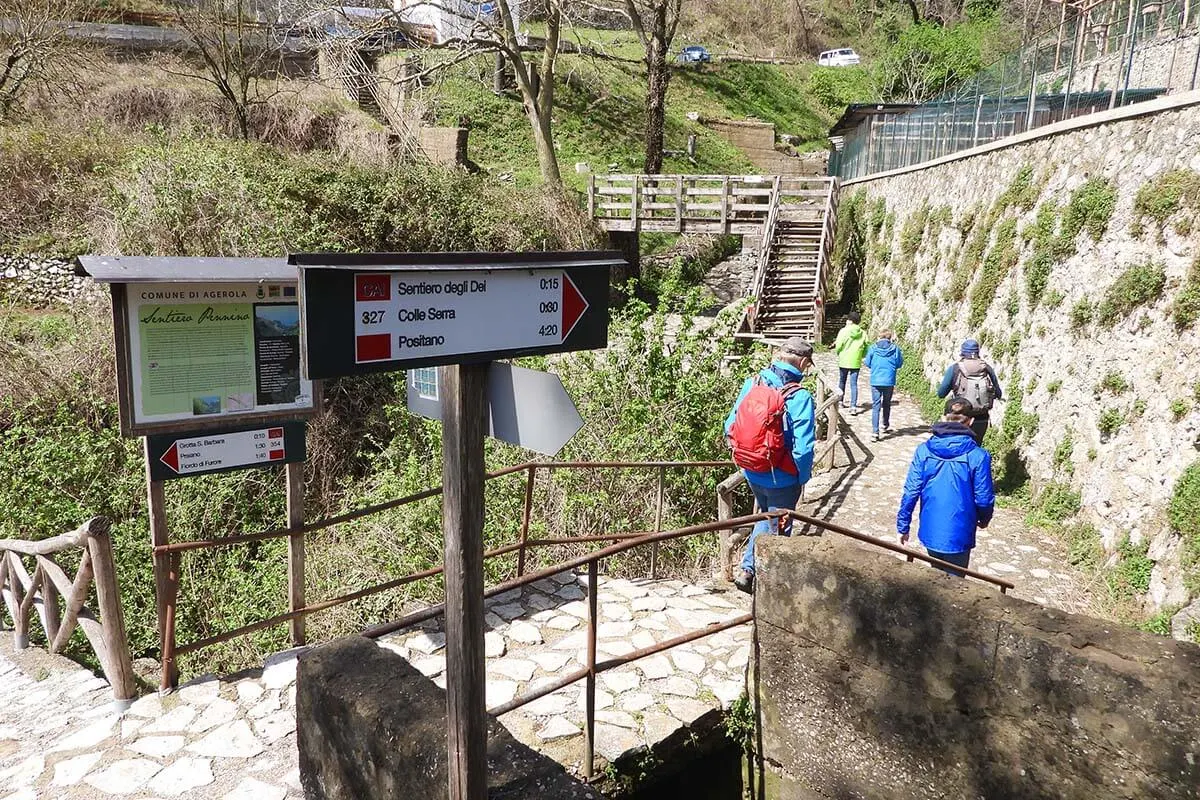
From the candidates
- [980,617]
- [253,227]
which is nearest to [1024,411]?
[980,617]

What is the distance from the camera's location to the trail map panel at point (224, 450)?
13.8 ft

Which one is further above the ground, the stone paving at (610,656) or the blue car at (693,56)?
the blue car at (693,56)

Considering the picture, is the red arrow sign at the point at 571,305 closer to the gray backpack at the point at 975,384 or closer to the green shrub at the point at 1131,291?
the gray backpack at the point at 975,384

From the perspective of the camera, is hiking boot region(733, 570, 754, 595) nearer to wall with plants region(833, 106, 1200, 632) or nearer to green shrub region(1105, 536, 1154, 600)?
wall with plants region(833, 106, 1200, 632)

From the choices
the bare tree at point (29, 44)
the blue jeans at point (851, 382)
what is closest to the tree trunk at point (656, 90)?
the blue jeans at point (851, 382)

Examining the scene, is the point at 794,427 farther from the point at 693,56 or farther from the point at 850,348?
the point at 693,56

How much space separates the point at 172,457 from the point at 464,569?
2.78 m

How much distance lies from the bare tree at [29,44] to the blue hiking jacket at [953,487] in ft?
53.1

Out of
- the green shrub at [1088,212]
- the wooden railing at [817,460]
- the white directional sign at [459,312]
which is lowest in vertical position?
the wooden railing at [817,460]

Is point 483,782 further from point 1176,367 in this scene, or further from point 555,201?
point 555,201

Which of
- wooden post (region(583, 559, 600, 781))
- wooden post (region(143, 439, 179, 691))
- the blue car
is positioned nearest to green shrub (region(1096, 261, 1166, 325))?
wooden post (region(583, 559, 600, 781))

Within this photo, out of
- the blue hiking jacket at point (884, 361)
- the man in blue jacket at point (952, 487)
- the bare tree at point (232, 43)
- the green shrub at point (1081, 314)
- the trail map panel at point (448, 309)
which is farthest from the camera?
the bare tree at point (232, 43)

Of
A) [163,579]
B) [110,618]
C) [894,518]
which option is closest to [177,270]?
[163,579]

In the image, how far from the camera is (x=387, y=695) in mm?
2930
